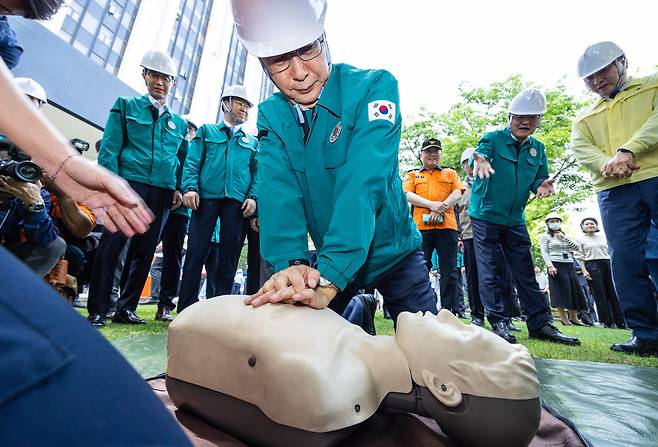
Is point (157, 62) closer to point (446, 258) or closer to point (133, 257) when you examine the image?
point (133, 257)

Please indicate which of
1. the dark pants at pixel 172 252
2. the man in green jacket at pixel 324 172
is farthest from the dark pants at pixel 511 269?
the dark pants at pixel 172 252

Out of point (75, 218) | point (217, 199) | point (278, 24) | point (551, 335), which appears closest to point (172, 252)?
point (217, 199)

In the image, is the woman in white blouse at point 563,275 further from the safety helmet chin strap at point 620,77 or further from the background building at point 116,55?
the background building at point 116,55

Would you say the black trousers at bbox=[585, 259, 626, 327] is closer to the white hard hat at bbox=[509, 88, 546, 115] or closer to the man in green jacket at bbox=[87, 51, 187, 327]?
the white hard hat at bbox=[509, 88, 546, 115]

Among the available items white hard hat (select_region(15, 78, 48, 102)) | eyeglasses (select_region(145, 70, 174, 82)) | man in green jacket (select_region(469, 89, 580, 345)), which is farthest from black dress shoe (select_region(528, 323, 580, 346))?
white hard hat (select_region(15, 78, 48, 102))

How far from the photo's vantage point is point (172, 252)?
13.6 ft

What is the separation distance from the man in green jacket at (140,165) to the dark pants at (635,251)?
3.86 m

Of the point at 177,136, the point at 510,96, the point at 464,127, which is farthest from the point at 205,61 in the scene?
the point at 177,136

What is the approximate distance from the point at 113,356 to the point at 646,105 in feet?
12.8

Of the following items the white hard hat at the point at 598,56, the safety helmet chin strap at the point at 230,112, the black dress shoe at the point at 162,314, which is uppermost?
the white hard hat at the point at 598,56

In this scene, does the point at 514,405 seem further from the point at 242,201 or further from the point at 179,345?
the point at 242,201

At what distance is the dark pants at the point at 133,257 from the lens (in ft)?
10.2

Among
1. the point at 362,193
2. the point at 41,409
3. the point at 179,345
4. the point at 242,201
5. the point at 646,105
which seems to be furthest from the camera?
the point at 242,201

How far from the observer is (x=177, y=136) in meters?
3.70
